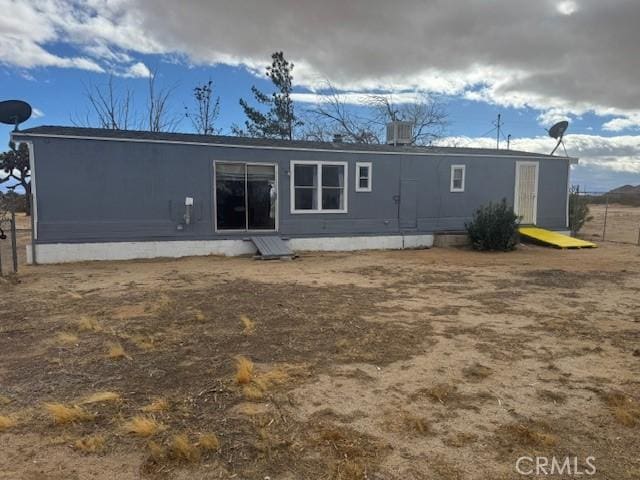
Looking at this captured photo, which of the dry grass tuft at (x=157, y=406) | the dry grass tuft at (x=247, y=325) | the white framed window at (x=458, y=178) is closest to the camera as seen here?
the dry grass tuft at (x=157, y=406)

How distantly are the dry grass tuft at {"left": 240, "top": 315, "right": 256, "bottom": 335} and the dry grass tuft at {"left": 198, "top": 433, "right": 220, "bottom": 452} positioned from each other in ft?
6.76

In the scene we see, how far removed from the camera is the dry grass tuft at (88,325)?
475cm

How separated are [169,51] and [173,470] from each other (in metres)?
20.5

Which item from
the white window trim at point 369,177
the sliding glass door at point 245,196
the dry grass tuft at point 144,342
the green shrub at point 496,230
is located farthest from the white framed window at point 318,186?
the dry grass tuft at point 144,342

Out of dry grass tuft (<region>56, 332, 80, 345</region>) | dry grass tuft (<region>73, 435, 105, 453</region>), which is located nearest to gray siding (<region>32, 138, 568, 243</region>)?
dry grass tuft (<region>56, 332, 80, 345</region>)

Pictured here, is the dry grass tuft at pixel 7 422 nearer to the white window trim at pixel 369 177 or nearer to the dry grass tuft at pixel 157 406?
the dry grass tuft at pixel 157 406

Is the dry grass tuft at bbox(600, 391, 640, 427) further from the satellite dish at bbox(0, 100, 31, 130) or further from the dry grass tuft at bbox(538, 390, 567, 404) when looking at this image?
the satellite dish at bbox(0, 100, 31, 130)

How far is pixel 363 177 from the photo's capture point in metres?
11.8

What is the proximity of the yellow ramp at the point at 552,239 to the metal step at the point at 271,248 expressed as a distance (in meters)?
6.79

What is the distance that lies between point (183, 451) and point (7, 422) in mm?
1219

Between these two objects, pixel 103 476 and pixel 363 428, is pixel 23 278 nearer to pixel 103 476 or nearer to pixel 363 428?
pixel 103 476

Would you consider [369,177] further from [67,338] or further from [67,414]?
[67,414]

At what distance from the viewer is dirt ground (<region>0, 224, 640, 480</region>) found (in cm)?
246

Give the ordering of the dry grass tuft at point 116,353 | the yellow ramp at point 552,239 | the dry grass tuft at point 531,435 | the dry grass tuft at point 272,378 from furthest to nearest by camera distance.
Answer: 1. the yellow ramp at point 552,239
2. the dry grass tuft at point 116,353
3. the dry grass tuft at point 272,378
4. the dry grass tuft at point 531,435
